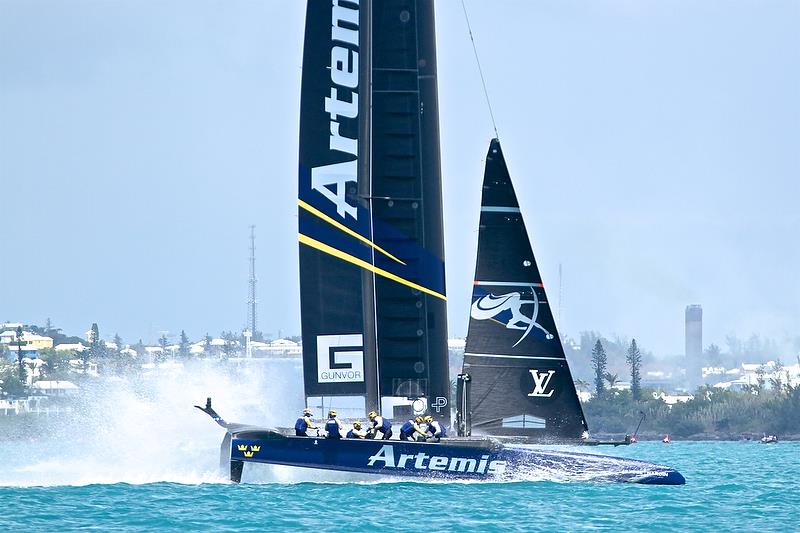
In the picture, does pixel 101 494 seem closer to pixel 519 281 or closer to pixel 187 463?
pixel 187 463

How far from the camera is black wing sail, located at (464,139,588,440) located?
38156 millimetres

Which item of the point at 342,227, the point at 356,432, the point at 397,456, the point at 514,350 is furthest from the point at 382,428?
the point at 342,227

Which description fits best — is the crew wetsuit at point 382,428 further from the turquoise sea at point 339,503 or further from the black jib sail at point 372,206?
the black jib sail at point 372,206

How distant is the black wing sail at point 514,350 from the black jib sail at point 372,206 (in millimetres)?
1095

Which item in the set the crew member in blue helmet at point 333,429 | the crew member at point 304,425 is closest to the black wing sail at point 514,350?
the crew member in blue helmet at point 333,429

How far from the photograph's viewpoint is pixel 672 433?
488 feet

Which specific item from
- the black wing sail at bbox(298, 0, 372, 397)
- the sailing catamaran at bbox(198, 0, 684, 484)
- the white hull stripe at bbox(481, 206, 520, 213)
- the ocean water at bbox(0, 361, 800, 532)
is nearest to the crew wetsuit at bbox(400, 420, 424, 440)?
the ocean water at bbox(0, 361, 800, 532)

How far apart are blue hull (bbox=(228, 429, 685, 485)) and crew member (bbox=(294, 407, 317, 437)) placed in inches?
15.7

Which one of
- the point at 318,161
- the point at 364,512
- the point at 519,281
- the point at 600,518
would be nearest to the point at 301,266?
the point at 318,161


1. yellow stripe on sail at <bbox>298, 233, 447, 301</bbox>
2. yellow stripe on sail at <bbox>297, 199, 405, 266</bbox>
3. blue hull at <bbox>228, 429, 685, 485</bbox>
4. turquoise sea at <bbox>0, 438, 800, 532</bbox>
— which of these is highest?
yellow stripe on sail at <bbox>297, 199, 405, 266</bbox>

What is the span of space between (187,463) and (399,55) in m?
11.5

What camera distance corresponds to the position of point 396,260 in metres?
38.8

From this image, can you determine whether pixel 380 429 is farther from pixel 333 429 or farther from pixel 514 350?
pixel 514 350

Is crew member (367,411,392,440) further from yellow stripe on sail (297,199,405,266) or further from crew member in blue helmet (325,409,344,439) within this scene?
yellow stripe on sail (297,199,405,266)
